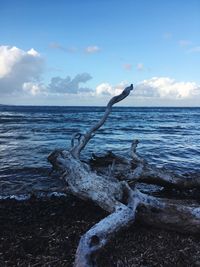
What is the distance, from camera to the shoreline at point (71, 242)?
16.7ft

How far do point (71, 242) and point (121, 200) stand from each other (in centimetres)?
160

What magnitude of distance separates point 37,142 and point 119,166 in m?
11.6

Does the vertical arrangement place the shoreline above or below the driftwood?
below

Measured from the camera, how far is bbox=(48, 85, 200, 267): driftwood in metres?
5.19

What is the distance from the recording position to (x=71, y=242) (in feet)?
18.6

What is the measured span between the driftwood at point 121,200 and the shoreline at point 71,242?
0.77ft

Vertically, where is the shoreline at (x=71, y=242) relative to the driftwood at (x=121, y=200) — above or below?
below

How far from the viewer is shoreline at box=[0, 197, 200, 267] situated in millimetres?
5098

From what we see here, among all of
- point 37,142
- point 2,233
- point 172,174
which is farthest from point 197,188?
point 37,142

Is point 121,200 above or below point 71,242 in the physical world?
above

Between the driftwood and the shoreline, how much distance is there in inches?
9.3

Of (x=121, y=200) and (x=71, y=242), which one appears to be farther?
(x=121, y=200)

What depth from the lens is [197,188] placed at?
9.10m

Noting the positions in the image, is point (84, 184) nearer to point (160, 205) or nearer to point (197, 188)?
point (160, 205)
